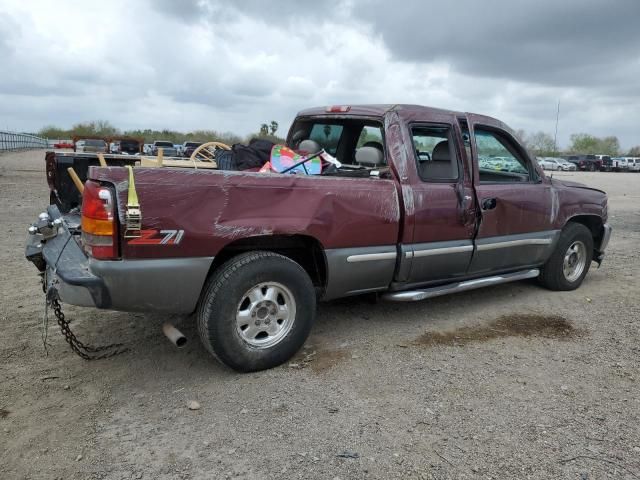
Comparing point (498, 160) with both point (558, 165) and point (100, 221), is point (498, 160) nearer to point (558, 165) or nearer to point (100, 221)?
point (100, 221)

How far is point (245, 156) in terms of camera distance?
15.6 ft

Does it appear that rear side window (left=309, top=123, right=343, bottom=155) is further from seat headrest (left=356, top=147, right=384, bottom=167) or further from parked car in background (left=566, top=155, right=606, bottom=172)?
parked car in background (left=566, top=155, right=606, bottom=172)

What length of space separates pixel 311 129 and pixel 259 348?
8.85 feet

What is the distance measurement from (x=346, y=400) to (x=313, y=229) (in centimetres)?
117

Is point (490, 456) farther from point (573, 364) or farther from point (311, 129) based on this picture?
point (311, 129)

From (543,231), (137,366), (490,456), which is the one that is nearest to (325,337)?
(137,366)

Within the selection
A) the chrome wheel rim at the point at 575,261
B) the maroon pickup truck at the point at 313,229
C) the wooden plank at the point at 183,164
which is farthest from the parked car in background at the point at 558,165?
the wooden plank at the point at 183,164

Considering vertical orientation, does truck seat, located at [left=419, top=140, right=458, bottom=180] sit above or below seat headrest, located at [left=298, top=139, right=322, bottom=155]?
below

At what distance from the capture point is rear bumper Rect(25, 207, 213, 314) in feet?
10.2

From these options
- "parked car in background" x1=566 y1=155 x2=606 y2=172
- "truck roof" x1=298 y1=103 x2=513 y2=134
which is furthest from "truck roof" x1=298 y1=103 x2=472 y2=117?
"parked car in background" x1=566 y1=155 x2=606 y2=172

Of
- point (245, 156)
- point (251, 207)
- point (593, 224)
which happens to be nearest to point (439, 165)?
point (245, 156)

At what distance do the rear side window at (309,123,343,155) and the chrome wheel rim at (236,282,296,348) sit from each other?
7.30 feet

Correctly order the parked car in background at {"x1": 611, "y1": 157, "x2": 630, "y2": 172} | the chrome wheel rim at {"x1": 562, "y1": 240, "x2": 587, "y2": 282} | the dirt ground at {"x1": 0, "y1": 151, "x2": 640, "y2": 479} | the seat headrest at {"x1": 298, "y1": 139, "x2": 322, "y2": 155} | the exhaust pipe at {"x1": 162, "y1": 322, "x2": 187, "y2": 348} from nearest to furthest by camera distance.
A: the dirt ground at {"x1": 0, "y1": 151, "x2": 640, "y2": 479} < the exhaust pipe at {"x1": 162, "y1": 322, "x2": 187, "y2": 348} < the seat headrest at {"x1": 298, "y1": 139, "x2": 322, "y2": 155} < the chrome wheel rim at {"x1": 562, "y1": 240, "x2": 587, "y2": 282} < the parked car in background at {"x1": 611, "y1": 157, "x2": 630, "y2": 172}

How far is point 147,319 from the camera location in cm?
465
